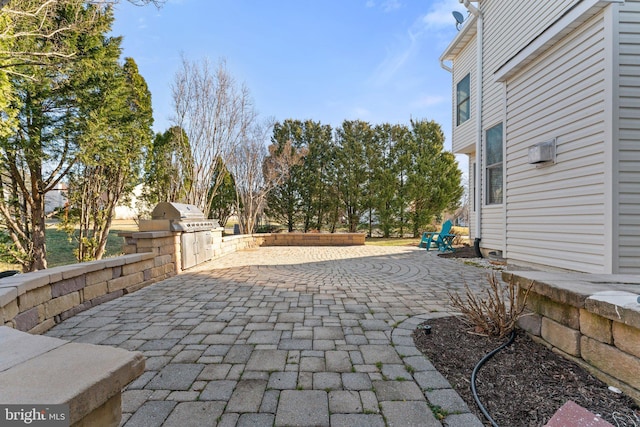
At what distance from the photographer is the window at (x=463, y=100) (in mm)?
7883

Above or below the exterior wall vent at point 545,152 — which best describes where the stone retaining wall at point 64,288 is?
below

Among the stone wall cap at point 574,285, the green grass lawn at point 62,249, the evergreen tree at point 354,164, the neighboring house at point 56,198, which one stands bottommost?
the green grass lawn at point 62,249

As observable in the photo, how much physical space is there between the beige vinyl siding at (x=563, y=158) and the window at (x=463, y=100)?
3074 mm

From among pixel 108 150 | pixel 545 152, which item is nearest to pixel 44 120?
pixel 108 150

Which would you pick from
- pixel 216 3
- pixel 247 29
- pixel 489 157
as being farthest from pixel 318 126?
pixel 489 157

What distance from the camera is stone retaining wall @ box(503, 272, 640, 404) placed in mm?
1502

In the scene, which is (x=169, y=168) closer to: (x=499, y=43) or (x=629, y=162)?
(x=499, y=43)

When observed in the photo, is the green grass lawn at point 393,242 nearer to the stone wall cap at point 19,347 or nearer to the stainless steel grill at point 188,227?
the stainless steel grill at point 188,227

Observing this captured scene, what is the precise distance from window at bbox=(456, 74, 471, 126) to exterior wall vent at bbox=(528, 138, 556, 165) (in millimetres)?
4202

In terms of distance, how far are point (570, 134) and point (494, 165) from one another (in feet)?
9.00

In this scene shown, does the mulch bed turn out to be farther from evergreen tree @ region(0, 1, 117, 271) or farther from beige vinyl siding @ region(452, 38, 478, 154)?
evergreen tree @ region(0, 1, 117, 271)

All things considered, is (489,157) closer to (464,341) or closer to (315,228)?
(464,341)

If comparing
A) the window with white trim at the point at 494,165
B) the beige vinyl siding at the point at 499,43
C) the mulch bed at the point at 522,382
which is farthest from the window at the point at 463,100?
the mulch bed at the point at 522,382

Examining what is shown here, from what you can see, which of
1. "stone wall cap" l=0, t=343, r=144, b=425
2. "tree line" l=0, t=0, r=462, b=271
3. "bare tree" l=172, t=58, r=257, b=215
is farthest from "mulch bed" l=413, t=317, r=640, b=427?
"bare tree" l=172, t=58, r=257, b=215
